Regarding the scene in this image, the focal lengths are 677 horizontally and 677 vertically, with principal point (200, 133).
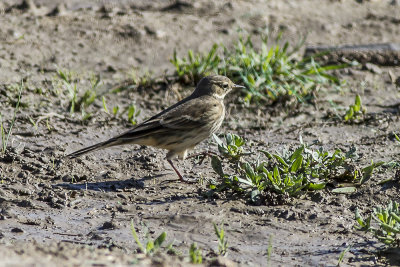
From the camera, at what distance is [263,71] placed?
383 inches

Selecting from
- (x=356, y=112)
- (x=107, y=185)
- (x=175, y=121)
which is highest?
(x=175, y=121)

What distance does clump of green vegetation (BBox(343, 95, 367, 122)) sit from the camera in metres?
9.14

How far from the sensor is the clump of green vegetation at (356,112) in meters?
9.14

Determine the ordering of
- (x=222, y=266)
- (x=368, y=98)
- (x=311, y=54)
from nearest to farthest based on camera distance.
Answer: (x=222, y=266)
(x=368, y=98)
(x=311, y=54)

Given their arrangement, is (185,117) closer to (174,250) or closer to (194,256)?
(174,250)

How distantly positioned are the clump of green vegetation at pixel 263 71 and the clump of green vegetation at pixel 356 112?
2.38 ft

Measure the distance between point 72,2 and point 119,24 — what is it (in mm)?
1303

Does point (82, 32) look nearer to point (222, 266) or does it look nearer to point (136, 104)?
point (136, 104)

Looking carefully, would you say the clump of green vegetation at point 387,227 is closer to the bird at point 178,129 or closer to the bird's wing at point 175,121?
the bird at point 178,129

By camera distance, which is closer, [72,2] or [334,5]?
[72,2]

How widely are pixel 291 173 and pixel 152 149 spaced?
230 cm

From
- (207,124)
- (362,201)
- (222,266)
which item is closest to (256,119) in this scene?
(207,124)

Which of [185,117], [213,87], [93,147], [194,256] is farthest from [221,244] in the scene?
[213,87]

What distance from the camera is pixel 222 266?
5043 millimetres
